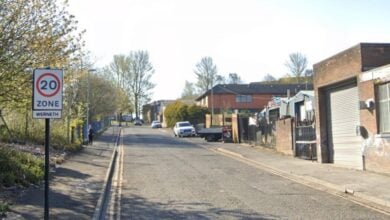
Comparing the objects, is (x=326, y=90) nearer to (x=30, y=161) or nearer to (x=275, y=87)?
(x=30, y=161)

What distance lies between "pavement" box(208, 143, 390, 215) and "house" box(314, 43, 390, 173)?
0.68 meters

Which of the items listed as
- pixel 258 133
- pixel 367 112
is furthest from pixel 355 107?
pixel 258 133

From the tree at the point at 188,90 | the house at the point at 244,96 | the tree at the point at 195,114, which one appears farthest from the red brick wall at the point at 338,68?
the tree at the point at 188,90

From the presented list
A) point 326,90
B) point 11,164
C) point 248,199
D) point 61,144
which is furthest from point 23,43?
point 61,144

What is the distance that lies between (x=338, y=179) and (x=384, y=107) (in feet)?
10.9

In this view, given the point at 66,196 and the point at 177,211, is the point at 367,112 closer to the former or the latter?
the point at 177,211

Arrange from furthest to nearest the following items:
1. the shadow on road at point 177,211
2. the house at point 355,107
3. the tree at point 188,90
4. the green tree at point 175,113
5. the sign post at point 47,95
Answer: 1. the tree at point 188,90
2. the green tree at point 175,113
3. the house at point 355,107
4. the shadow on road at point 177,211
5. the sign post at point 47,95

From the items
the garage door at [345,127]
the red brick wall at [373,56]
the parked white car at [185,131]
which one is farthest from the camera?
the parked white car at [185,131]

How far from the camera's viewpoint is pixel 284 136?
94.4 ft

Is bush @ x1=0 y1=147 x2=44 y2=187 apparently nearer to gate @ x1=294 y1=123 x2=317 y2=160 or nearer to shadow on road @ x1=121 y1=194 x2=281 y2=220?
shadow on road @ x1=121 y1=194 x2=281 y2=220

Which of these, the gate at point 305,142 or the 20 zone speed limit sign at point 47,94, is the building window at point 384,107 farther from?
the 20 zone speed limit sign at point 47,94

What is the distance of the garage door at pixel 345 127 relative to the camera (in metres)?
20.3

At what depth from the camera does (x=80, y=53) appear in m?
16.1

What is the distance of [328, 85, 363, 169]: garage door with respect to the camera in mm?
20328
